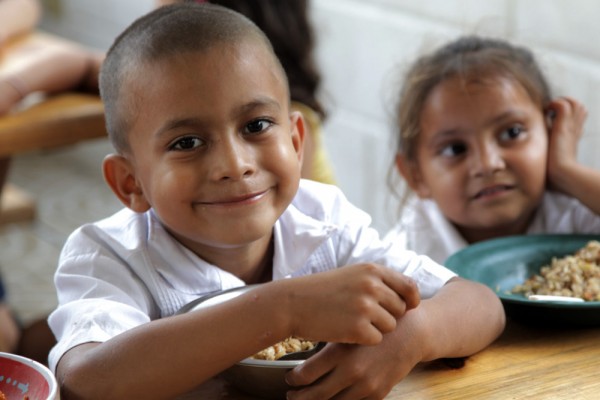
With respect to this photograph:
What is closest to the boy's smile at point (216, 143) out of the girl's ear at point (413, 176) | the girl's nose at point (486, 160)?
the girl's nose at point (486, 160)

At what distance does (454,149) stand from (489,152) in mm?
72

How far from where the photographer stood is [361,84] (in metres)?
3.07

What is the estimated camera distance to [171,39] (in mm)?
1128

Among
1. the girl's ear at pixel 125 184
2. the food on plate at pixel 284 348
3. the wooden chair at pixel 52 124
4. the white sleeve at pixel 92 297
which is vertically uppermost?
the girl's ear at pixel 125 184

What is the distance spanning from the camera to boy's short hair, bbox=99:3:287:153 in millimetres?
1127

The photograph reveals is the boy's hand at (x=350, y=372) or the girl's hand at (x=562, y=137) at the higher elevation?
the girl's hand at (x=562, y=137)

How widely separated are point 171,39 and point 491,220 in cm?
71

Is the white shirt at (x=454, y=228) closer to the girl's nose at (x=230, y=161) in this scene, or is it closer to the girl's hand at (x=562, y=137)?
the girl's hand at (x=562, y=137)

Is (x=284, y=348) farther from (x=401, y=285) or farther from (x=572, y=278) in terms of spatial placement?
(x=572, y=278)

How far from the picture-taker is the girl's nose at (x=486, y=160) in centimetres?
159

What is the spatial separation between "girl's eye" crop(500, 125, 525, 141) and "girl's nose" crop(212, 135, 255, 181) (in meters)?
0.65

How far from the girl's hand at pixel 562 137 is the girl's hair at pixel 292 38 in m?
0.75

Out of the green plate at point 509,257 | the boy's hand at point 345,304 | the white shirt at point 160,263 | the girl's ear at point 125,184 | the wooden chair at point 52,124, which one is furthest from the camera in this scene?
the wooden chair at point 52,124

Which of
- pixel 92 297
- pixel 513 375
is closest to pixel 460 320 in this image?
pixel 513 375
